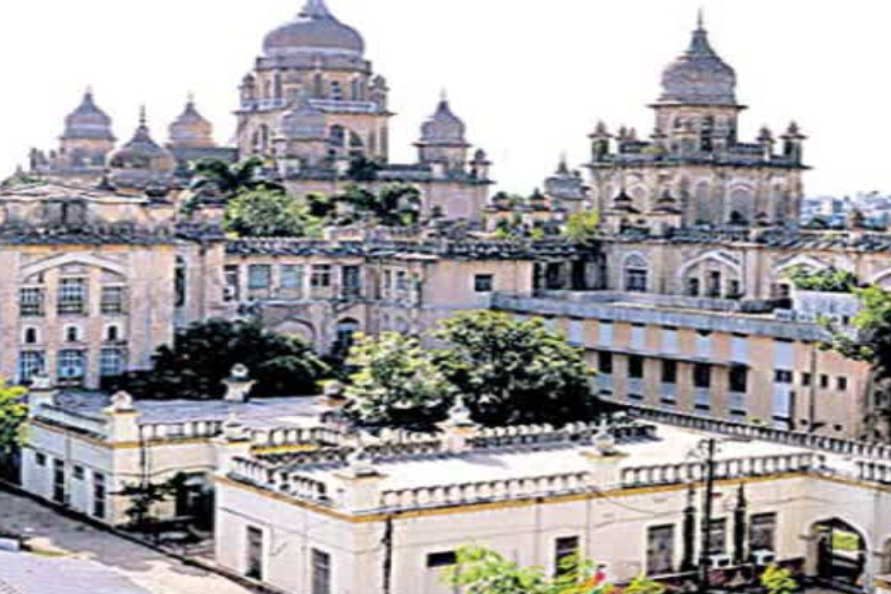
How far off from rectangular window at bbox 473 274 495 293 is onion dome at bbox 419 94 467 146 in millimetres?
24545

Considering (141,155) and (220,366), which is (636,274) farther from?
(141,155)

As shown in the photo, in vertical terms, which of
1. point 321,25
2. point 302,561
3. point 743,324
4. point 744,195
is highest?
point 321,25

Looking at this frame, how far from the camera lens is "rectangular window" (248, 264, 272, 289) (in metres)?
62.3

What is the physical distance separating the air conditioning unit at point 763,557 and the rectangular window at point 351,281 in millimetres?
29264

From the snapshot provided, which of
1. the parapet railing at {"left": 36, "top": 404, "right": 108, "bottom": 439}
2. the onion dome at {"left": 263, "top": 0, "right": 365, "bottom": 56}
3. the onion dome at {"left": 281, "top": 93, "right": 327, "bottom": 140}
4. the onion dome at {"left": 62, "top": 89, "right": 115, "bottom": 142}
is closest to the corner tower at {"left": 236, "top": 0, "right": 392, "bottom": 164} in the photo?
the onion dome at {"left": 263, "top": 0, "right": 365, "bottom": 56}

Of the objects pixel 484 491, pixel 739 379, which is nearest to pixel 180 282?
pixel 739 379

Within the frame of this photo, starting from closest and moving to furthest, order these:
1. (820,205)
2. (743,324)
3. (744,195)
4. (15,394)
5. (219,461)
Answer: (219,461) → (15,394) → (743,324) → (744,195) → (820,205)

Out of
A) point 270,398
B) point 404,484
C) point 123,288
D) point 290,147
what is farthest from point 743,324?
point 290,147

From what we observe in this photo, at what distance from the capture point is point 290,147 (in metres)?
81.2

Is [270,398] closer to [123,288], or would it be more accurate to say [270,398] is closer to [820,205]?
[123,288]

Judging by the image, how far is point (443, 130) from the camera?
86000 millimetres

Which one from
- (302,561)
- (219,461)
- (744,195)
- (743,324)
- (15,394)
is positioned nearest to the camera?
(302,561)

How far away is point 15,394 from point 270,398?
10.2 meters

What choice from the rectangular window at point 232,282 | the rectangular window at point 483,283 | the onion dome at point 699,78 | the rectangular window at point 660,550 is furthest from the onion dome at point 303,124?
the rectangular window at point 660,550
